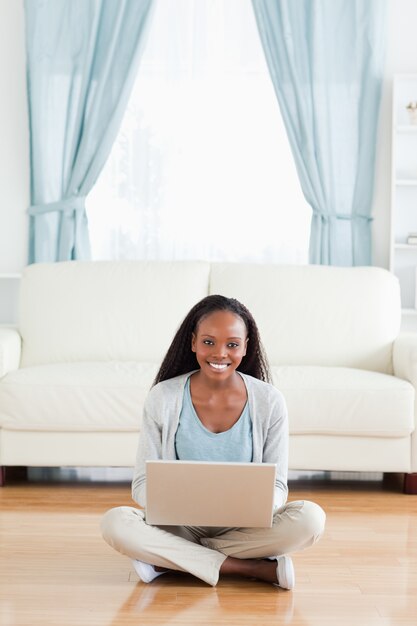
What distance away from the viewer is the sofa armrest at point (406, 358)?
361 centimetres

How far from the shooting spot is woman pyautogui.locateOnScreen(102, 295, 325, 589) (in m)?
2.34

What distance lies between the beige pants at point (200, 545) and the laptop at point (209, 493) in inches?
3.2

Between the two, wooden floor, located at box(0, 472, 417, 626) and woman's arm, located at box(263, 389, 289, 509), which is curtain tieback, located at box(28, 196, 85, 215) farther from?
woman's arm, located at box(263, 389, 289, 509)

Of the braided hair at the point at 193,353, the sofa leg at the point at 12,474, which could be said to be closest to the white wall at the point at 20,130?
the sofa leg at the point at 12,474

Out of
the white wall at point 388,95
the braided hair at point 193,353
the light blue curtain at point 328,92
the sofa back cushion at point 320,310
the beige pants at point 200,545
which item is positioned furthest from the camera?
the white wall at point 388,95

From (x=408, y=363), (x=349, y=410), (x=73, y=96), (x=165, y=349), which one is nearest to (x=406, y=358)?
(x=408, y=363)

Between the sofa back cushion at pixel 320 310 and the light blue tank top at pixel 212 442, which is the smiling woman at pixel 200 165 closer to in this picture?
the sofa back cushion at pixel 320 310

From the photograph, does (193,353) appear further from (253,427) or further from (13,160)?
(13,160)

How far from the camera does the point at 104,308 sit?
161 inches

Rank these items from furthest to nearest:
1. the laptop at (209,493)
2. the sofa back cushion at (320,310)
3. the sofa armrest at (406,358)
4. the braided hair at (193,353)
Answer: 1. the sofa back cushion at (320,310)
2. the sofa armrest at (406,358)
3. the braided hair at (193,353)
4. the laptop at (209,493)

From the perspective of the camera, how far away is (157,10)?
4.95 metres

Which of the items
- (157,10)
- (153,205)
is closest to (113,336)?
(153,205)

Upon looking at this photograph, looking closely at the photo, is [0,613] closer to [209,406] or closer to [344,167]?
[209,406]

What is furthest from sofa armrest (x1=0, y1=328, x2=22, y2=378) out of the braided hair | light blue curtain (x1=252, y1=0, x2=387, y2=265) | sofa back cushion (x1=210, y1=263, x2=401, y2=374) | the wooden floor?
light blue curtain (x1=252, y1=0, x2=387, y2=265)
